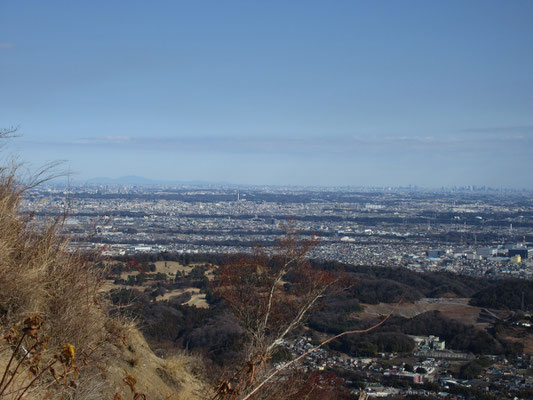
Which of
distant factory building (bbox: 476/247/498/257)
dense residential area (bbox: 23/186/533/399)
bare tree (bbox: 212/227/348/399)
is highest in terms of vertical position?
bare tree (bbox: 212/227/348/399)

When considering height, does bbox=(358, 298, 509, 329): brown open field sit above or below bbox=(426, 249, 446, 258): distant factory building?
above

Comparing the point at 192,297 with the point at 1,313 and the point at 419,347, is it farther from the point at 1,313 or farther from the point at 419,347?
the point at 1,313

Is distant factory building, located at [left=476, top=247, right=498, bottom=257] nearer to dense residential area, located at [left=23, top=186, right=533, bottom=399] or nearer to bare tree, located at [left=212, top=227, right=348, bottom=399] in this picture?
dense residential area, located at [left=23, top=186, right=533, bottom=399]

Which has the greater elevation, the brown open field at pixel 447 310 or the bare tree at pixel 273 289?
the bare tree at pixel 273 289

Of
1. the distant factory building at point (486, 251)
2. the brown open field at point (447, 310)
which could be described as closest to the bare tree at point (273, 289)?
the brown open field at point (447, 310)

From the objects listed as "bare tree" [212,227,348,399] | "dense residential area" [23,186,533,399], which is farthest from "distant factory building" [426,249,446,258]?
"bare tree" [212,227,348,399]

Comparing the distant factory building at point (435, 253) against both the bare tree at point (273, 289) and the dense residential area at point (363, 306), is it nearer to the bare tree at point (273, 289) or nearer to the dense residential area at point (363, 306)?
the dense residential area at point (363, 306)

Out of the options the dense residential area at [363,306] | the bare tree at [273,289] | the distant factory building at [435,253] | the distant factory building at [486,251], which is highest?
the bare tree at [273,289]

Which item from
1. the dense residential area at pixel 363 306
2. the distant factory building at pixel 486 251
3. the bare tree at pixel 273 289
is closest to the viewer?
the bare tree at pixel 273 289

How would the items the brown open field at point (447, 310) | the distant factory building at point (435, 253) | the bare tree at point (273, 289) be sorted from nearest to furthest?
1. the bare tree at point (273, 289)
2. the brown open field at point (447, 310)
3. the distant factory building at point (435, 253)

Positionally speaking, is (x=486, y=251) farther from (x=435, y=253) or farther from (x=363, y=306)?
(x=363, y=306)

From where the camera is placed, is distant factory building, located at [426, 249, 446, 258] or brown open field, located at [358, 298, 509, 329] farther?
distant factory building, located at [426, 249, 446, 258]
